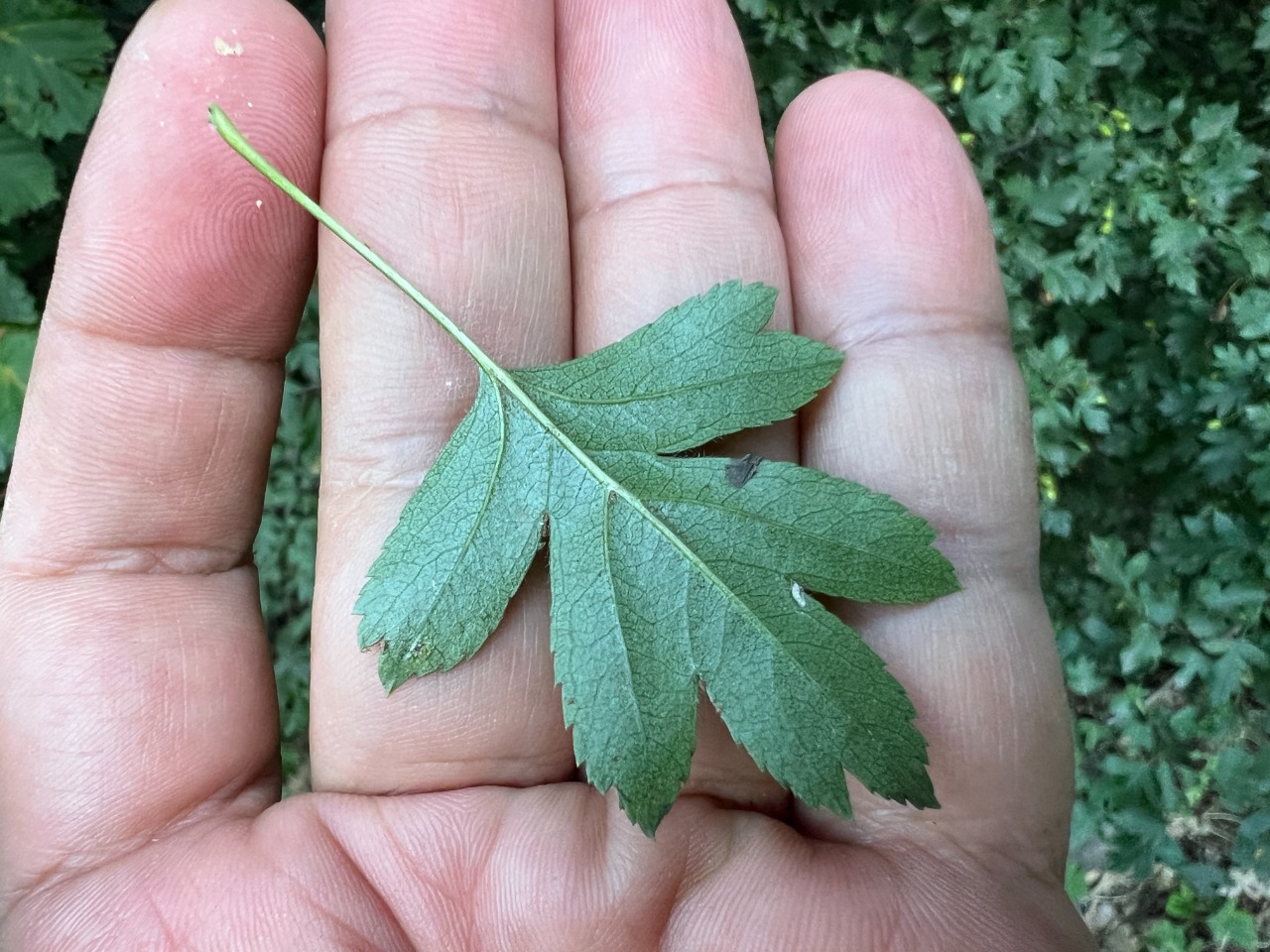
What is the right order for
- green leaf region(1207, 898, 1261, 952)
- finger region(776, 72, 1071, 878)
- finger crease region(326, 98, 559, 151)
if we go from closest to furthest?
finger region(776, 72, 1071, 878) < finger crease region(326, 98, 559, 151) < green leaf region(1207, 898, 1261, 952)

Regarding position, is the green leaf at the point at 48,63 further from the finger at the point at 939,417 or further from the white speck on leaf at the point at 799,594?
the white speck on leaf at the point at 799,594

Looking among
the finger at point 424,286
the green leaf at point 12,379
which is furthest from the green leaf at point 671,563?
the green leaf at point 12,379

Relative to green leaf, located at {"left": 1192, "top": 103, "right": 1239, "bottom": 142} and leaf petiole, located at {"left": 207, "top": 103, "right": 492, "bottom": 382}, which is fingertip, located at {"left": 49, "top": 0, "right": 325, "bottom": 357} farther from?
green leaf, located at {"left": 1192, "top": 103, "right": 1239, "bottom": 142}

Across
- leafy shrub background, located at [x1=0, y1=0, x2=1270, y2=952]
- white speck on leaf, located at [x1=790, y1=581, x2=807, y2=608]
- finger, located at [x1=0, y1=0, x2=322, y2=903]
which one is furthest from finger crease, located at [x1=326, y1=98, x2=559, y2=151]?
white speck on leaf, located at [x1=790, y1=581, x2=807, y2=608]

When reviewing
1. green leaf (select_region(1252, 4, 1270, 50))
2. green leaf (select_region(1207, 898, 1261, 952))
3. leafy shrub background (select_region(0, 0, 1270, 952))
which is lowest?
green leaf (select_region(1207, 898, 1261, 952))

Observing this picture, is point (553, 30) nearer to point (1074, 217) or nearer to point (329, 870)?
point (1074, 217)
